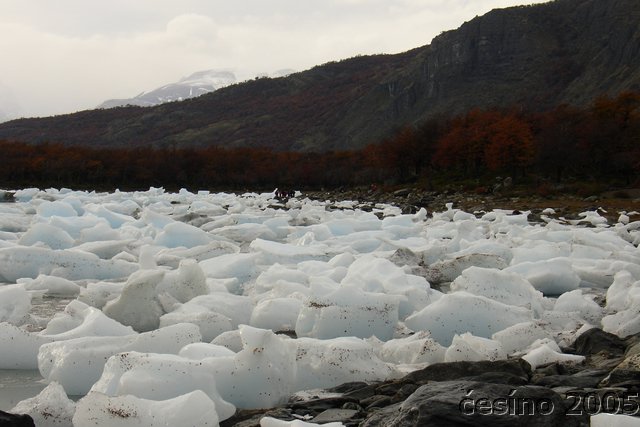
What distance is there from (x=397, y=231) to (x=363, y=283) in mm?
5811

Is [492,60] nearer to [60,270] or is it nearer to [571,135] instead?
[571,135]

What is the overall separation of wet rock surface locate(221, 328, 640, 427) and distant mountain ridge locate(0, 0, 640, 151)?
50.8m

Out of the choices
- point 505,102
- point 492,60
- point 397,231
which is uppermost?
point 492,60

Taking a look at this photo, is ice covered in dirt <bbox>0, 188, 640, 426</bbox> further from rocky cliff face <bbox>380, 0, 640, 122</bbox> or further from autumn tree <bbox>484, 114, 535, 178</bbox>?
rocky cliff face <bbox>380, 0, 640, 122</bbox>

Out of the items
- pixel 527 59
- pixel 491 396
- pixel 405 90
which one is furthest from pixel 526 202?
pixel 405 90

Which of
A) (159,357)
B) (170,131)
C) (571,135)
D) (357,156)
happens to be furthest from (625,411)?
(170,131)

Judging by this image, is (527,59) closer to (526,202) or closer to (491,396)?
(526,202)

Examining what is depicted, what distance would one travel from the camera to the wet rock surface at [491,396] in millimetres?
2426

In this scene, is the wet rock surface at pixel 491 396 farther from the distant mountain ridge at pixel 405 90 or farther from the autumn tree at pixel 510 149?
the distant mountain ridge at pixel 405 90

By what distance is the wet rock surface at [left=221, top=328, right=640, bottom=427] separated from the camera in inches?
95.5

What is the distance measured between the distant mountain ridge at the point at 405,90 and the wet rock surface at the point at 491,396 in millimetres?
50778

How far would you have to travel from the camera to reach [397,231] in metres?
11.4

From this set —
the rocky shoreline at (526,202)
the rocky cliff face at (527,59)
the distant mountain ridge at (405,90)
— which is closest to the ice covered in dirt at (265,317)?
the rocky shoreline at (526,202)

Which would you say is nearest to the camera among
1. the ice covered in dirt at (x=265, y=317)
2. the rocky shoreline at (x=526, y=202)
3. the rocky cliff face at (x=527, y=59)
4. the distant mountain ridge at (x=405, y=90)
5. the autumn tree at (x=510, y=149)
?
the ice covered in dirt at (x=265, y=317)
